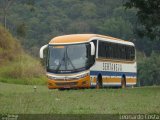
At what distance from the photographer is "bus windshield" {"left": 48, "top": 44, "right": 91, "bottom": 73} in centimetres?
3162

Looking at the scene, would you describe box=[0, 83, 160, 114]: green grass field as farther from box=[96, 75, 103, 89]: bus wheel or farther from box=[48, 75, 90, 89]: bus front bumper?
box=[96, 75, 103, 89]: bus wheel

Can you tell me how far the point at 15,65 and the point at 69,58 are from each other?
23413 mm

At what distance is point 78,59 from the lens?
31.9m

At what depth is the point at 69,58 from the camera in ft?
105

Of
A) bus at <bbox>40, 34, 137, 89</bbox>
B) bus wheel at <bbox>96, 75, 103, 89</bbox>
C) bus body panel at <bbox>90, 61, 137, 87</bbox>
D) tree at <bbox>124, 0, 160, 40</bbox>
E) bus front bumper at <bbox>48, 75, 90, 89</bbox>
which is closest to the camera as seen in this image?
tree at <bbox>124, 0, 160, 40</bbox>

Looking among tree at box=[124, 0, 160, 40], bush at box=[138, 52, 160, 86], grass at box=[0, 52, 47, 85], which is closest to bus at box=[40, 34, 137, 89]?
tree at box=[124, 0, 160, 40]

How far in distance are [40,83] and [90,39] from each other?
814 inches

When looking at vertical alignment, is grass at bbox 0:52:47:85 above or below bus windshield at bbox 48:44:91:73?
below

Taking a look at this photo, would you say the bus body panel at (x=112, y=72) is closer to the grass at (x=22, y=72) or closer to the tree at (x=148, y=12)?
the tree at (x=148, y=12)

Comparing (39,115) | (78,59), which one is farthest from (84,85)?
(39,115)

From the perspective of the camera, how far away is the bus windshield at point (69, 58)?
31625mm

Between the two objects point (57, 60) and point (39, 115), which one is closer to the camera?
point (39, 115)

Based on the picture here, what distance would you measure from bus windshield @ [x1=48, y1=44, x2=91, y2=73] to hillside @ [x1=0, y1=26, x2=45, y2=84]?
62.0 feet

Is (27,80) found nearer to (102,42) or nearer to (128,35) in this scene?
(102,42)
